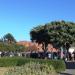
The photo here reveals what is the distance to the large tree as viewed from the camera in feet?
211

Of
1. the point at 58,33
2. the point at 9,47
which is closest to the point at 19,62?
the point at 58,33

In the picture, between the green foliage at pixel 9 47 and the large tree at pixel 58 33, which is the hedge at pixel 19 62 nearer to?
the large tree at pixel 58 33

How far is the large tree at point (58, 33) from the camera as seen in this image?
64.4 metres

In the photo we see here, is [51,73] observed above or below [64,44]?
below

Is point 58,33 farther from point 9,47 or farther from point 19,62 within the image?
point 9,47

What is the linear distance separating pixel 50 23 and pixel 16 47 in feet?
195

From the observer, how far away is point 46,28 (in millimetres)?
67812

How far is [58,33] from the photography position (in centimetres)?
6425

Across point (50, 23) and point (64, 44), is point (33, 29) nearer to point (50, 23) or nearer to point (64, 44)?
point (50, 23)

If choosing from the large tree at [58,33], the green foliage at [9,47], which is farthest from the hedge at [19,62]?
the green foliage at [9,47]

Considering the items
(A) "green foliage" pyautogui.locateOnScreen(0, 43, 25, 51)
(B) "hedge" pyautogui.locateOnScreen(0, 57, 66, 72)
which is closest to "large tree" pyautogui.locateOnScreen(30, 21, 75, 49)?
(B) "hedge" pyautogui.locateOnScreen(0, 57, 66, 72)

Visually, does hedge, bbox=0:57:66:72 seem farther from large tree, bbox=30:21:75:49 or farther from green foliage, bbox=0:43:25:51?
green foliage, bbox=0:43:25:51

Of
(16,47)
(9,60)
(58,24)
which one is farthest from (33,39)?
(16,47)

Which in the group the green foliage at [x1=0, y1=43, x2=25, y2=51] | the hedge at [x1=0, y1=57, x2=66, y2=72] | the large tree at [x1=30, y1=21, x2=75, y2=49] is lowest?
the hedge at [x1=0, y1=57, x2=66, y2=72]
